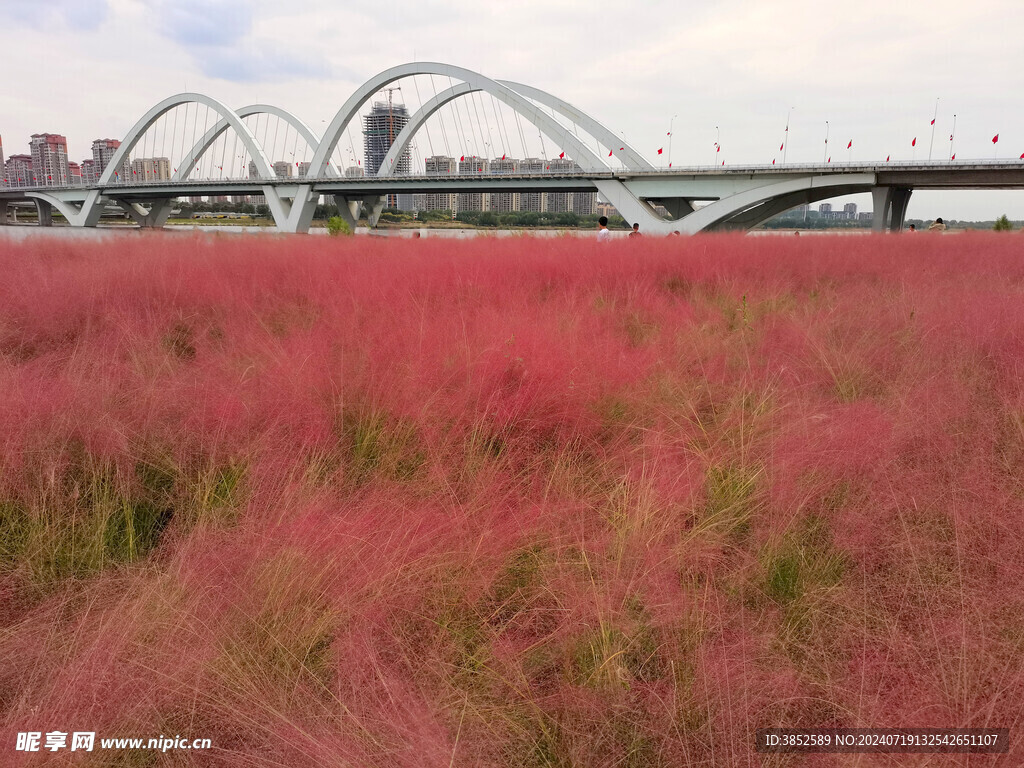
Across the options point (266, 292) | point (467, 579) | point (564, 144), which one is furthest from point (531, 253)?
point (564, 144)

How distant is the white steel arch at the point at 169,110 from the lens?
44062mm

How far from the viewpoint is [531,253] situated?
9.30 metres

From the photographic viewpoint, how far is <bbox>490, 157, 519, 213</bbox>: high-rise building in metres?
41.0

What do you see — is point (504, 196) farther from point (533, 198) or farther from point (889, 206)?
point (889, 206)

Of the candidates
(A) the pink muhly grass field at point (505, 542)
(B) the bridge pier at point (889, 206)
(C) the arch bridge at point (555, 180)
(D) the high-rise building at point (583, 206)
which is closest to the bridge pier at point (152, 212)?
(C) the arch bridge at point (555, 180)

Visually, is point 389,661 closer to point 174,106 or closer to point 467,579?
point 467,579

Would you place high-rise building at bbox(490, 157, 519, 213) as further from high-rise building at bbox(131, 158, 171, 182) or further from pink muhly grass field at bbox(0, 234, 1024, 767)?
high-rise building at bbox(131, 158, 171, 182)

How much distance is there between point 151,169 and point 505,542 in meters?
91.4

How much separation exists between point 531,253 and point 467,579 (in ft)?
26.6

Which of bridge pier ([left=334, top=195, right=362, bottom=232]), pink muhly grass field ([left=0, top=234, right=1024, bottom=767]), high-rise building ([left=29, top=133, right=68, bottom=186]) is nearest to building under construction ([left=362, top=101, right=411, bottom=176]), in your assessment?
bridge pier ([left=334, top=195, right=362, bottom=232])

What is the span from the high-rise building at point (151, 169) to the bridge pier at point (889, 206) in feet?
252

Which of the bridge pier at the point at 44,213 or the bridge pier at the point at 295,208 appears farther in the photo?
the bridge pier at the point at 44,213

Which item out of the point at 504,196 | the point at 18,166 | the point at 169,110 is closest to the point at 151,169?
the point at 169,110

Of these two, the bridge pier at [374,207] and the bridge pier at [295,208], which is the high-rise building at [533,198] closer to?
the bridge pier at [374,207]
